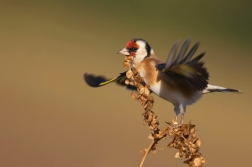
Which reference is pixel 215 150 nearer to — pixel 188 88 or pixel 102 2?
pixel 188 88

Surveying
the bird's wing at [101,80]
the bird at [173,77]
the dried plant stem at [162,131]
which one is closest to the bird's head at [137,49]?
the bird at [173,77]

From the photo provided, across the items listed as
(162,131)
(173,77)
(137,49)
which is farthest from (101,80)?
(162,131)

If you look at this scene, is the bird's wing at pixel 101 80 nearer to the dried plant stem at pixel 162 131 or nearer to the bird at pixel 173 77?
the bird at pixel 173 77

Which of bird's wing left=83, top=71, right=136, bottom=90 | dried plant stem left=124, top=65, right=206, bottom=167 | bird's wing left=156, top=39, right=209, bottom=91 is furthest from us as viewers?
bird's wing left=83, top=71, right=136, bottom=90

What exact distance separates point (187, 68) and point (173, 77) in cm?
22

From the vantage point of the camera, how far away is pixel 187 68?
3.36 meters

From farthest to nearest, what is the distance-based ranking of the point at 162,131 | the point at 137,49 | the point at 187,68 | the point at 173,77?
the point at 137,49 < the point at 173,77 < the point at 187,68 < the point at 162,131

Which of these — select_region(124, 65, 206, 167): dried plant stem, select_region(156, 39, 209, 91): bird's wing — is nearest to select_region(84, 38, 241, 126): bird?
select_region(156, 39, 209, 91): bird's wing

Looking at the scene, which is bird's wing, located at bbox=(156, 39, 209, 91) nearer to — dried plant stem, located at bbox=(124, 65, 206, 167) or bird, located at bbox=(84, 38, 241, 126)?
bird, located at bbox=(84, 38, 241, 126)

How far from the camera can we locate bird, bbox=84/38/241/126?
3.28 meters

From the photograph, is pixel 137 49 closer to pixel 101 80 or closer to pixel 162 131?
pixel 101 80

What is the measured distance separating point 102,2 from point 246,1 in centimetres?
361

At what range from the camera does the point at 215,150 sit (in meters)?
8.19

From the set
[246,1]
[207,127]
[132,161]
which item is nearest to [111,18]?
[246,1]
